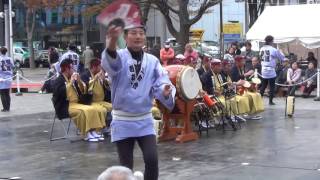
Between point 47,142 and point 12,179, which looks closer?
point 12,179

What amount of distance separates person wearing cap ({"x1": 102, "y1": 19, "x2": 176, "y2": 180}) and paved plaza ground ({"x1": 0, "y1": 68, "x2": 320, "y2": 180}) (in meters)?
2.39

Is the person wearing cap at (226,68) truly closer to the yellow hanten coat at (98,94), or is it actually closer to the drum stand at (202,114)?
the drum stand at (202,114)

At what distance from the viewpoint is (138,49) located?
5.79 m

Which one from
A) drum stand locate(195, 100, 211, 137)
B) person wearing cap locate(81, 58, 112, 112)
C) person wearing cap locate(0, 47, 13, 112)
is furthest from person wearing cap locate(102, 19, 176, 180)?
person wearing cap locate(0, 47, 13, 112)

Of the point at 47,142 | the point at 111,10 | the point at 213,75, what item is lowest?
the point at 47,142

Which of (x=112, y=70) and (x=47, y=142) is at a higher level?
(x=112, y=70)

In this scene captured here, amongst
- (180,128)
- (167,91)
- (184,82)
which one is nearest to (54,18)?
(180,128)

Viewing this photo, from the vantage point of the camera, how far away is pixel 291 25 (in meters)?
23.0

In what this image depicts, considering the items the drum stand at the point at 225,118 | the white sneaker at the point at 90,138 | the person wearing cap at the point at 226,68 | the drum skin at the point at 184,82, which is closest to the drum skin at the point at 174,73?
the drum skin at the point at 184,82

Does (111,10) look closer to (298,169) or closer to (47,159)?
(298,169)

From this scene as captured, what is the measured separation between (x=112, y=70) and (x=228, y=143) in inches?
224

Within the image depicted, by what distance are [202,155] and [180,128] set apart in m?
1.68

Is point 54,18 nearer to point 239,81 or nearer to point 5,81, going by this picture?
point 5,81

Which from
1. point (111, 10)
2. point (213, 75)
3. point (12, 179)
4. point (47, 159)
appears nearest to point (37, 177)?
point (12, 179)
